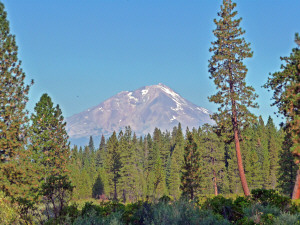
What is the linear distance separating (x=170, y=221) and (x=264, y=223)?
88.2 inches

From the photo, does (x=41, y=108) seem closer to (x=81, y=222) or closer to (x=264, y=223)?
(x=81, y=222)

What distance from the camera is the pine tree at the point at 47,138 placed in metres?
27.6

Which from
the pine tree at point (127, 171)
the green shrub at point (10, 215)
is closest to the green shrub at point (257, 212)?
the green shrub at point (10, 215)

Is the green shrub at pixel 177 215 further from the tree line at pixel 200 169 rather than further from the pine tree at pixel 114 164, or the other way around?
the pine tree at pixel 114 164

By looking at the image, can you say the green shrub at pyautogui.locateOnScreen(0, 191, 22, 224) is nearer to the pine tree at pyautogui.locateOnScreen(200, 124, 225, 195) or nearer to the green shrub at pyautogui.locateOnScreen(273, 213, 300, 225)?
the green shrub at pyautogui.locateOnScreen(273, 213, 300, 225)

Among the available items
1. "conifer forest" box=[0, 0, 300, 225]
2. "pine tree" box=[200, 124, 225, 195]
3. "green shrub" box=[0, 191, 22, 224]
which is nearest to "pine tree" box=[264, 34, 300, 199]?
"conifer forest" box=[0, 0, 300, 225]

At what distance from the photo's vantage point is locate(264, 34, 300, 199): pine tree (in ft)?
40.1

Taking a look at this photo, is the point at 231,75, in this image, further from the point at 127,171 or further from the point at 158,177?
the point at 127,171

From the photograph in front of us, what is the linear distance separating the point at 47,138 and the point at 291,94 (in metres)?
22.9

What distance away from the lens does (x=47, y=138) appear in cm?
2827

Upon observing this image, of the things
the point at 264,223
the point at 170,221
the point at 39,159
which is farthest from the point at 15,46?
the point at 264,223

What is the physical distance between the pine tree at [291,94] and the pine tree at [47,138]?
20.2 meters

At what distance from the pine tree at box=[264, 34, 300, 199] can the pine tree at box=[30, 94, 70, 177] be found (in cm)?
2019

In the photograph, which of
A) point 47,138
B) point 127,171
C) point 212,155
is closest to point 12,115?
point 47,138
